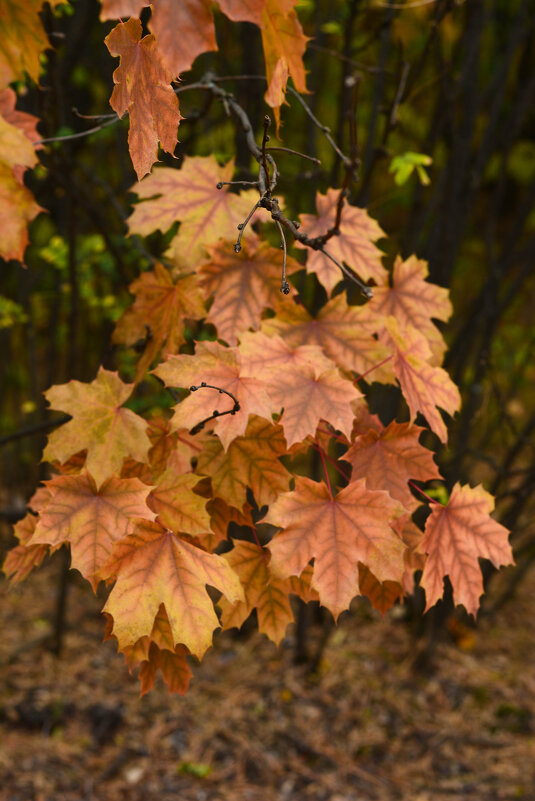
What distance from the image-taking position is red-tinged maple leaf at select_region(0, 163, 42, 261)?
1570mm

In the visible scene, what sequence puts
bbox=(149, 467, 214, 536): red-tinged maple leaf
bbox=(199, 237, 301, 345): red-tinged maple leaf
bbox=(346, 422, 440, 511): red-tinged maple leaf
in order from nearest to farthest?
bbox=(149, 467, 214, 536): red-tinged maple leaf → bbox=(346, 422, 440, 511): red-tinged maple leaf → bbox=(199, 237, 301, 345): red-tinged maple leaf

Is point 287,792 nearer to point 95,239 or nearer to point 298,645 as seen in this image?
point 298,645

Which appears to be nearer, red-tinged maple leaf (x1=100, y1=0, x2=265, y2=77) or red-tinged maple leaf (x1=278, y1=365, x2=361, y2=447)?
red-tinged maple leaf (x1=100, y1=0, x2=265, y2=77)

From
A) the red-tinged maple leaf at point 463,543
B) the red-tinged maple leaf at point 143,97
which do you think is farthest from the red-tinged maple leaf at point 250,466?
the red-tinged maple leaf at point 143,97

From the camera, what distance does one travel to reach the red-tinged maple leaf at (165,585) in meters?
1.10

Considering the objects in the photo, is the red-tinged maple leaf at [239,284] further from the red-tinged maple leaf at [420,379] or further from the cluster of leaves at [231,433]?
the red-tinged maple leaf at [420,379]

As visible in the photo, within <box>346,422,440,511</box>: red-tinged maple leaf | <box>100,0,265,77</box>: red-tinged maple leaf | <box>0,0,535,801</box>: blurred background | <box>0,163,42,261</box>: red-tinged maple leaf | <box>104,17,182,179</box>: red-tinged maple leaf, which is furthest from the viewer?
<box>0,0,535,801</box>: blurred background

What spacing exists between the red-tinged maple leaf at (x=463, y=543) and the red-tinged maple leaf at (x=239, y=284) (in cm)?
61

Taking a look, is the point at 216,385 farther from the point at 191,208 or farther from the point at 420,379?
the point at 191,208

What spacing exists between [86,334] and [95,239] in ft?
4.50

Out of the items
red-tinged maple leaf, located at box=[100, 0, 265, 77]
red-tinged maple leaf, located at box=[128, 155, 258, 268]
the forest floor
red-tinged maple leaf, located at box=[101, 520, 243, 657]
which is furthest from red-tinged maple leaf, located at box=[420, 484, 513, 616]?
the forest floor

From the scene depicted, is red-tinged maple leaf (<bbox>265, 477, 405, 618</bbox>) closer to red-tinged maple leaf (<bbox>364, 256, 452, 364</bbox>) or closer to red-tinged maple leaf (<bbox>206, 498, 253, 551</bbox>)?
red-tinged maple leaf (<bbox>206, 498, 253, 551</bbox>)

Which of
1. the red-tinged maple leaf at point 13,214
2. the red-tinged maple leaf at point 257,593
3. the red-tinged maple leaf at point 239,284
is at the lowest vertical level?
the red-tinged maple leaf at point 257,593

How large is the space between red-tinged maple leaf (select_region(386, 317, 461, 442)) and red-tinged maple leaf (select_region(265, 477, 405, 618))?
8.6 inches
